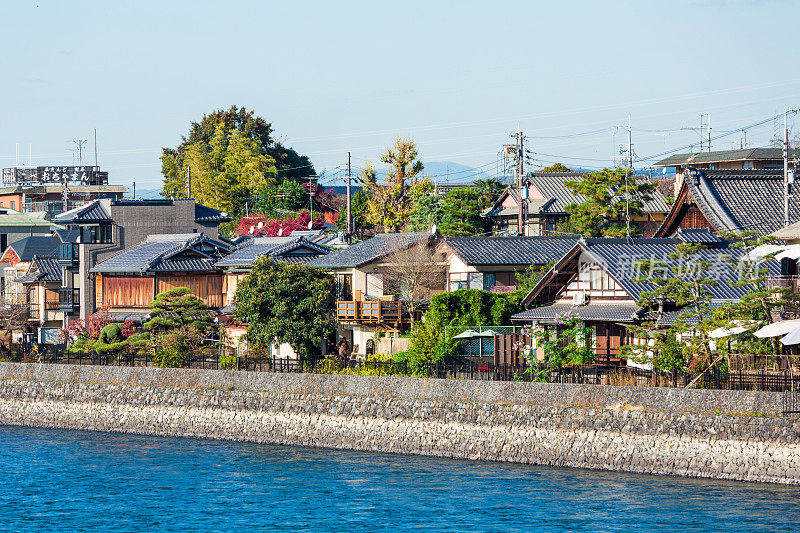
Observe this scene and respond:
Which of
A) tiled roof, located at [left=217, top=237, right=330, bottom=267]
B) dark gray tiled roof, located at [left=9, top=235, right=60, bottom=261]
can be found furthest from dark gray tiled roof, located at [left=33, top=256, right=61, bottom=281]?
tiled roof, located at [left=217, top=237, right=330, bottom=267]

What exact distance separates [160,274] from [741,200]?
1198 inches

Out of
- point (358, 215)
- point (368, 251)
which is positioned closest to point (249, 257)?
point (368, 251)

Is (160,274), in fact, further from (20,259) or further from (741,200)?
(741,200)

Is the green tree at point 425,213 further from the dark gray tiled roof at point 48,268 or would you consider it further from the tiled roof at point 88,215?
A: the dark gray tiled roof at point 48,268

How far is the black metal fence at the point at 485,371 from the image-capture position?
1304 inches

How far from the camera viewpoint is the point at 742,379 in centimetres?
3319

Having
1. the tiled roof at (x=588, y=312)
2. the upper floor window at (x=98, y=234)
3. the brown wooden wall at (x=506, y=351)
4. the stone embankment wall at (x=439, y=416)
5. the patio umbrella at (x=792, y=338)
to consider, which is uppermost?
the upper floor window at (x=98, y=234)

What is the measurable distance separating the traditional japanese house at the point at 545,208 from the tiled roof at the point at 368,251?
1933 centimetres

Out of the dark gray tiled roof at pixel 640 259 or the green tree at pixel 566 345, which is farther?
the dark gray tiled roof at pixel 640 259

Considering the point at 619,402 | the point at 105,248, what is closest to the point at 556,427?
the point at 619,402

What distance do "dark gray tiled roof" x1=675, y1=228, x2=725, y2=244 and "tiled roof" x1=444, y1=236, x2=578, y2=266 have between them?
6223mm

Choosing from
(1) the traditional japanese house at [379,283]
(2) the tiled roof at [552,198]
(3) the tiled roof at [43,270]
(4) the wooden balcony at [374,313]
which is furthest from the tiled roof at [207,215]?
(4) the wooden balcony at [374,313]

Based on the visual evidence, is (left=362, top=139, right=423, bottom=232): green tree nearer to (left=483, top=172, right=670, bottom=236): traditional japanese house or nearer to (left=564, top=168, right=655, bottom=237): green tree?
(left=483, top=172, right=670, bottom=236): traditional japanese house

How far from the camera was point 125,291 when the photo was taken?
213 feet
